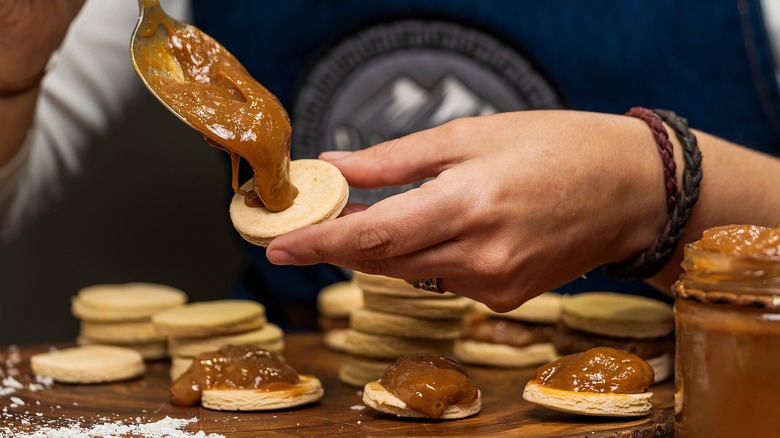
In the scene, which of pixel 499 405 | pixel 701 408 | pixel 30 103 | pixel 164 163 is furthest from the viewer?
pixel 164 163

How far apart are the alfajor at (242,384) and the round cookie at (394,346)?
0.18m

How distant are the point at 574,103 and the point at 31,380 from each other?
1.33 metres

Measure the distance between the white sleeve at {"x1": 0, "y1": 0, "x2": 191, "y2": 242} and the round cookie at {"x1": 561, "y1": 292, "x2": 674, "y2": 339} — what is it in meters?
1.42

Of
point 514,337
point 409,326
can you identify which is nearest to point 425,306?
point 409,326

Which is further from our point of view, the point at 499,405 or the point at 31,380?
the point at 31,380

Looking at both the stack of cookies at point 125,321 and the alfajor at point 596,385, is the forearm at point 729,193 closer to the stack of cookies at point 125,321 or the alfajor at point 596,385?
the alfajor at point 596,385

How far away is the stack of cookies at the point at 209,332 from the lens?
5.57 feet

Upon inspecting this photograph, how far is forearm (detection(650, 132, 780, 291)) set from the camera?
1.54 metres

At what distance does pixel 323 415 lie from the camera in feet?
4.67

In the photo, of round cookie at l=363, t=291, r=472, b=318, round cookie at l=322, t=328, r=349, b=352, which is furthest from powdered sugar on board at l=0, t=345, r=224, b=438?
round cookie at l=322, t=328, r=349, b=352

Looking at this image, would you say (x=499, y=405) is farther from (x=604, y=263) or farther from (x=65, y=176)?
(x=65, y=176)

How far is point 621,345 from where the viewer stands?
164 centimetres

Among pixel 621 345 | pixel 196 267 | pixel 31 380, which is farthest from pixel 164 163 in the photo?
pixel 621 345

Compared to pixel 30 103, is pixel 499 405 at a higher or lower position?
lower
